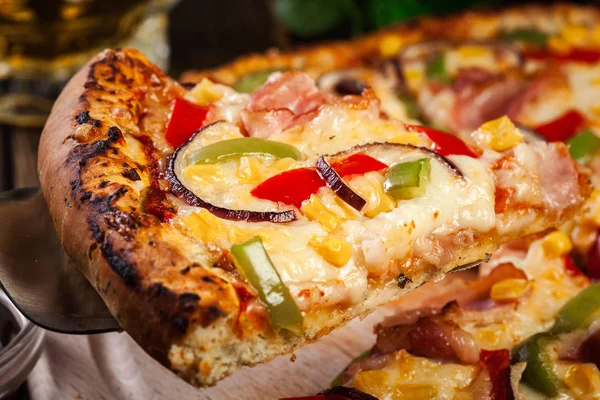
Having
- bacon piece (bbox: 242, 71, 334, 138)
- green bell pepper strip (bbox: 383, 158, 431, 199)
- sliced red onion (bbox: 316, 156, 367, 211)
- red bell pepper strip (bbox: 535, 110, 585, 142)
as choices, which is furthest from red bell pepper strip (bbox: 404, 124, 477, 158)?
red bell pepper strip (bbox: 535, 110, 585, 142)

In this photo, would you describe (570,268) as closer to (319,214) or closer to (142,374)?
(319,214)

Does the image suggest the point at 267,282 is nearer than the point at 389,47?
Yes

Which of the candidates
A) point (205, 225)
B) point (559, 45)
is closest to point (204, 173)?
point (205, 225)

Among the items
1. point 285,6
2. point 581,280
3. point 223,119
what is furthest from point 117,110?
point 285,6

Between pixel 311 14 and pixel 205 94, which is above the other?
pixel 205 94

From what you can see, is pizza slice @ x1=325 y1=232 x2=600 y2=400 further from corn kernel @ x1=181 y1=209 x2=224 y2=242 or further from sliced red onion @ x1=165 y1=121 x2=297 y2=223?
corn kernel @ x1=181 y1=209 x2=224 y2=242

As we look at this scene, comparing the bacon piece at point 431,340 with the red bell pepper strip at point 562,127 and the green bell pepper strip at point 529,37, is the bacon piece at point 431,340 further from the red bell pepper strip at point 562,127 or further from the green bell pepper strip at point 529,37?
the green bell pepper strip at point 529,37
